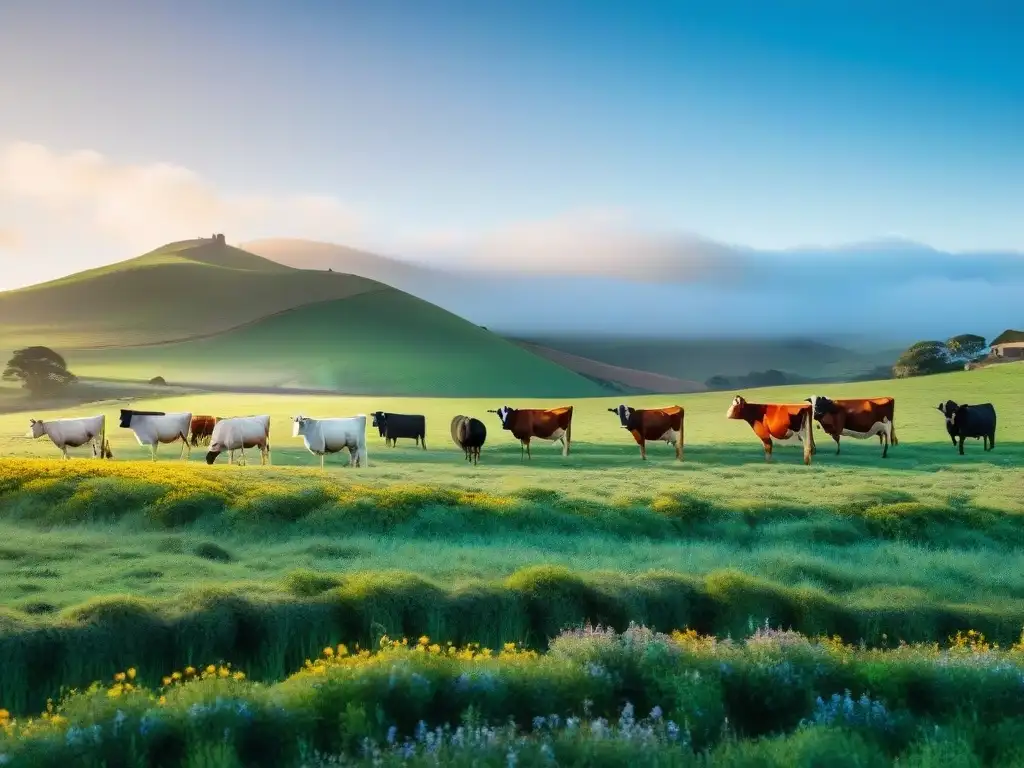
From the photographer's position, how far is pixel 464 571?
20.1 metres

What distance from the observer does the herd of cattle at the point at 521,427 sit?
136 feet

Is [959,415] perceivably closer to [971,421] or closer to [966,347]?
[971,421]

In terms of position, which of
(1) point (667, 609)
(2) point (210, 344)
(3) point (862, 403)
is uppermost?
(2) point (210, 344)

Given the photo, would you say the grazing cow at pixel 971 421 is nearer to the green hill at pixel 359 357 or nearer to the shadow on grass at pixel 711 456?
the shadow on grass at pixel 711 456

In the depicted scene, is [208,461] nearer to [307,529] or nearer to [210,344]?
[307,529]

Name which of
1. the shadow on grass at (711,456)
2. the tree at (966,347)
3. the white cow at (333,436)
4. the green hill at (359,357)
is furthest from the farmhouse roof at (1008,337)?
the white cow at (333,436)

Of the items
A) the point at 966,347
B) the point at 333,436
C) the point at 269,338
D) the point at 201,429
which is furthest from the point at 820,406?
the point at 269,338

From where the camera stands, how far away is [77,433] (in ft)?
137

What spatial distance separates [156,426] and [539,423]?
18379 millimetres

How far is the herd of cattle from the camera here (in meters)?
41.4

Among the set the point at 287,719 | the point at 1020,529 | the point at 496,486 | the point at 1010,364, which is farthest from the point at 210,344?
the point at 287,719

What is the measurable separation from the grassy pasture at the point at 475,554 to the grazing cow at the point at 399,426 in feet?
29.0

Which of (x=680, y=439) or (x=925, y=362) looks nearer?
(x=680, y=439)

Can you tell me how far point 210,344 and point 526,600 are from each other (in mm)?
141609
